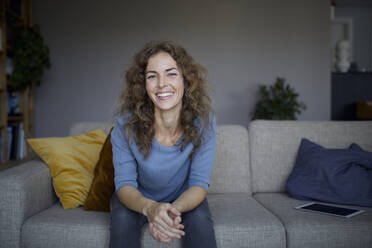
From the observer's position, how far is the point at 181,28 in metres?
3.97

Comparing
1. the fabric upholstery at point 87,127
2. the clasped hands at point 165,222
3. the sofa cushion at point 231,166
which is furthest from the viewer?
the fabric upholstery at point 87,127

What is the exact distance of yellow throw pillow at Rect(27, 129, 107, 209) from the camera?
1518mm

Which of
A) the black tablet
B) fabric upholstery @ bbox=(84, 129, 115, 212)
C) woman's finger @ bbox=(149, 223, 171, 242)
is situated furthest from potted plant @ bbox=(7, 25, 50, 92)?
the black tablet

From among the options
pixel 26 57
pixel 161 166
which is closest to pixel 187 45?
pixel 26 57

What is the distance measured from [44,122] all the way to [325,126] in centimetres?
340

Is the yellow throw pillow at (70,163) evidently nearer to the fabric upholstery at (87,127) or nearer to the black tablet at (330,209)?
the fabric upholstery at (87,127)

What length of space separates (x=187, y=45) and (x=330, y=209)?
9.79 ft

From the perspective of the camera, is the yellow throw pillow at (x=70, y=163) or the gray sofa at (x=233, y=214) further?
the yellow throw pillow at (x=70, y=163)

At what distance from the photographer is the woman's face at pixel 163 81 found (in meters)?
1.28

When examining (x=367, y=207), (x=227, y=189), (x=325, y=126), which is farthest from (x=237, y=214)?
(x=325, y=126)

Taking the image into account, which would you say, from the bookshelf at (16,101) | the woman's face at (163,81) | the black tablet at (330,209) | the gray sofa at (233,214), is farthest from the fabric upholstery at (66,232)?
the bookshelf at (16,101)

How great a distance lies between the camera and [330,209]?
1420mm

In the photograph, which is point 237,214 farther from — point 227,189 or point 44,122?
point 44,122

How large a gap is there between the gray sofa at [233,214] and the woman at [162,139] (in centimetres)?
15
